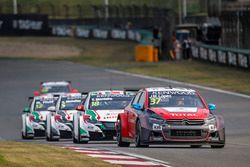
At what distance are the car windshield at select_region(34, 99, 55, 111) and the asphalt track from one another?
47.2 inches

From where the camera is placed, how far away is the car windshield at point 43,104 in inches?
1257

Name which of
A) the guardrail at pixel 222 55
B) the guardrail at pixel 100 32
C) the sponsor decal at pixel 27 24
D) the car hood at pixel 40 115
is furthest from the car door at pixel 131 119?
the sponsor decal at pixel 27 24

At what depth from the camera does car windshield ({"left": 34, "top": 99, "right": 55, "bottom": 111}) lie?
31938 millimetres

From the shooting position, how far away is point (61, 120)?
2752 cm

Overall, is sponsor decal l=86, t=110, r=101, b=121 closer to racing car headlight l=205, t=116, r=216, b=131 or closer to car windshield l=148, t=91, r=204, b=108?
car windshield l=148, t=91, r=204, b=108

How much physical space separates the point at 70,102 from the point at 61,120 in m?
1.40

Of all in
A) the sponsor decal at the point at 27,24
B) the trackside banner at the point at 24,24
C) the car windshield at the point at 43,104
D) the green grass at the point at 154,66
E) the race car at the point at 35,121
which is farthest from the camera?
the sponsor decal at the point at 27,24

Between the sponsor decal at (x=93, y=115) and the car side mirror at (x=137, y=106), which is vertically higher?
the car side mirror at (x=137, y=106)

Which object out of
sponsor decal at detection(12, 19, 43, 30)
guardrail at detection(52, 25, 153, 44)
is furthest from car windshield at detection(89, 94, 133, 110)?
sponsor decal at detection(12, 19, 43, 30)

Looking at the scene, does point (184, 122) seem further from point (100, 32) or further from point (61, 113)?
point (100, 32)

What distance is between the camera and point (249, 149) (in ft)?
59.5

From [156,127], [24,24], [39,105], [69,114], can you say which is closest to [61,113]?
[69,114]

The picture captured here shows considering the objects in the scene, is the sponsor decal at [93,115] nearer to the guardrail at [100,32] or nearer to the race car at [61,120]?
the race car at [61,120]

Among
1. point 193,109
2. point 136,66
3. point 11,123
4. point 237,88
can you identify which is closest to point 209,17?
point 136,66
